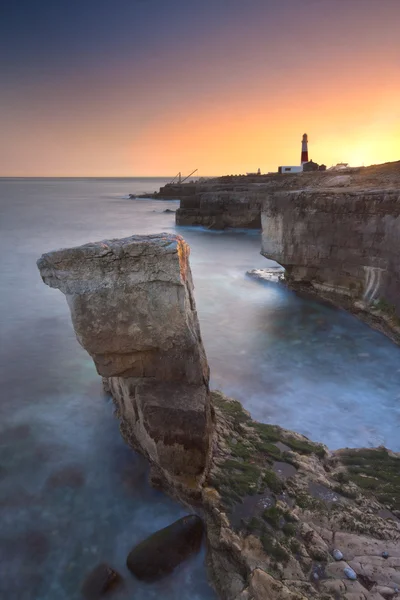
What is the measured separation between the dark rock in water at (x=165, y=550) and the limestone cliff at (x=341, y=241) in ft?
18.5

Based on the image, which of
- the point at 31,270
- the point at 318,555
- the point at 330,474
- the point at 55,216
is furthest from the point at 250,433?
the point at 55,216

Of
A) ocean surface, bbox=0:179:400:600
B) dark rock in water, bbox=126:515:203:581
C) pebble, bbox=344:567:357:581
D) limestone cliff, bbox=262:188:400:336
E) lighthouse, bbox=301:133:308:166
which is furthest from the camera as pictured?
lighthouse, bbox=301:133:308:166

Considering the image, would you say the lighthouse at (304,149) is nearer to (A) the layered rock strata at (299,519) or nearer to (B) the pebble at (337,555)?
(A) the layered rock strata at (299,519)

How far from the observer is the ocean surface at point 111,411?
357 centimetres

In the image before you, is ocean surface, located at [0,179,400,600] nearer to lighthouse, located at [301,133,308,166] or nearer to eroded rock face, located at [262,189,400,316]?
eroded rock face, located at [262,189,400,316]

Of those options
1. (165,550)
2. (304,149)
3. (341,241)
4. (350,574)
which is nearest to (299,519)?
(350,574)

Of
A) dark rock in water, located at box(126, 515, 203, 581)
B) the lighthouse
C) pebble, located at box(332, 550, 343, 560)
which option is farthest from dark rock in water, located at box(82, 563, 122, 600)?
the lighthouse

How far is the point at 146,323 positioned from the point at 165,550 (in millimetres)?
1861

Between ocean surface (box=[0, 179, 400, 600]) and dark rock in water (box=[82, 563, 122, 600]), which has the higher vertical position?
dark rock in water (box=[82, 563, 122, 600])

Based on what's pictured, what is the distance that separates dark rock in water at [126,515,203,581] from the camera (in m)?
3.34

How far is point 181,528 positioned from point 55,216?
111ft

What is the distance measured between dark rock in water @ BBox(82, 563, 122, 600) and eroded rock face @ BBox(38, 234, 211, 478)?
884 millimetres

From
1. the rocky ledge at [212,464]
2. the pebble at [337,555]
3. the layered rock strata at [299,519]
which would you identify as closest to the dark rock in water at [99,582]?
the rocky ledge at [212,464]

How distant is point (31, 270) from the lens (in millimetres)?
13617
